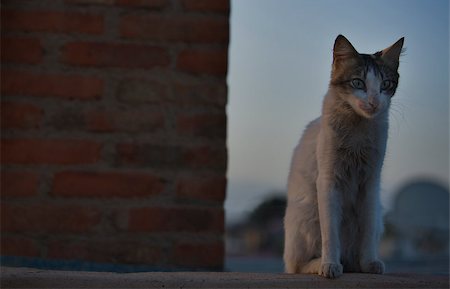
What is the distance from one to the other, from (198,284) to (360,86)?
0.56m

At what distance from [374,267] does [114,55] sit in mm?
1012

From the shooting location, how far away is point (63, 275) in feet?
3.99

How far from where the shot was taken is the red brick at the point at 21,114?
1.82 meters

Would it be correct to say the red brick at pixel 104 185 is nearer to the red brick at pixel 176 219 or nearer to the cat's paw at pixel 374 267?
the red brick at pixel 176 219

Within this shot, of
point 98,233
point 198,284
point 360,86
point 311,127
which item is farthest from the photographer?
point 98,233

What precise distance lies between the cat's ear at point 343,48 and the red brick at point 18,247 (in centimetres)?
109

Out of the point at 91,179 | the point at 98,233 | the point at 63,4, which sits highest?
the point at 63,4

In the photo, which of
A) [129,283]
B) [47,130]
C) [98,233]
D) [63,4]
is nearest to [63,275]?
[129,283]

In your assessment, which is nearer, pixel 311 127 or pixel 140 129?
pixel 311 127

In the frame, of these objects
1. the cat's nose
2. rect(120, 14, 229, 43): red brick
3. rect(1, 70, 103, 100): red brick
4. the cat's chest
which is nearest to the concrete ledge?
the cat's chest

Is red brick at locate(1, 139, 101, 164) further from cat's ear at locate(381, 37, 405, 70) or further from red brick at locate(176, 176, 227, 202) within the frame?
cat's ear at locate(381, 37, 405, 70)

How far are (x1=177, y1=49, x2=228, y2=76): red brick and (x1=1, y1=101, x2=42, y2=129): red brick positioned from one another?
47cm

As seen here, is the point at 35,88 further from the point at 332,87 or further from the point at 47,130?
the point at 332,87

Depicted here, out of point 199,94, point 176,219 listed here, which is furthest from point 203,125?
point 176,219
